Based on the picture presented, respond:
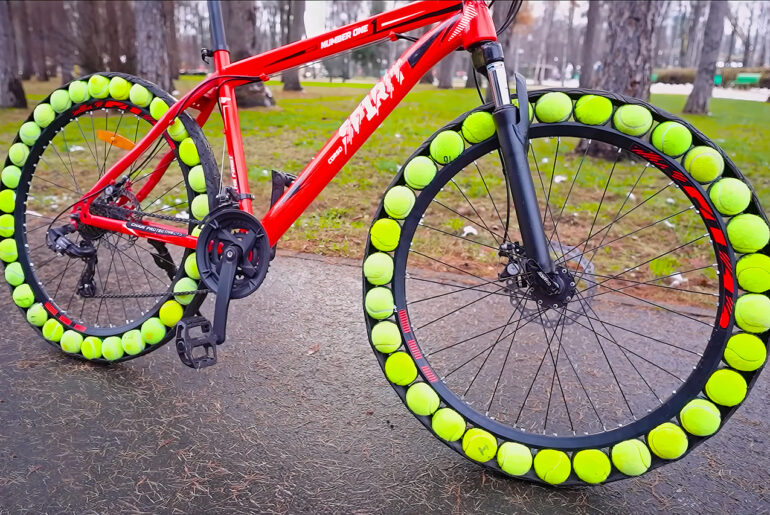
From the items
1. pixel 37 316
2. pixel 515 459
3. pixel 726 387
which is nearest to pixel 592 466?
pixel 515 459

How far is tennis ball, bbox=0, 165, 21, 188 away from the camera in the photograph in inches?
111

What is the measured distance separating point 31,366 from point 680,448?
2.70m

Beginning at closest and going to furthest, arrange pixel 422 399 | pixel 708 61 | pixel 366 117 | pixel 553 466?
1. pixel 553 466
2. pixel 422 399
3. pixel 366 117
4. pixel 708 61

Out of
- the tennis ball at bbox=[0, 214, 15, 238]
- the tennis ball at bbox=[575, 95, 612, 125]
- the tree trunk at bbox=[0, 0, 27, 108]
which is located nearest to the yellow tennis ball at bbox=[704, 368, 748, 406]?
the tennis ball at bbox=[575, 95, 612, 125]

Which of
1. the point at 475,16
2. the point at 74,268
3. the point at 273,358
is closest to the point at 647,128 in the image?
the point at 475,16

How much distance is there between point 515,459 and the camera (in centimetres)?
195

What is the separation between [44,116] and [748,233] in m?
3.00

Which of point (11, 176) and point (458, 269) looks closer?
point (458, 269)

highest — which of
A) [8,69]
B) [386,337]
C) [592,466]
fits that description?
[8,69]

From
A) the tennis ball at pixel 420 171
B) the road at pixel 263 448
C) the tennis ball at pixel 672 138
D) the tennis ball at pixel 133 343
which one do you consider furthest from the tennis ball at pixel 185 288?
the tennis ball at pixel 672 138

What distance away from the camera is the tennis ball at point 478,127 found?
1949mm

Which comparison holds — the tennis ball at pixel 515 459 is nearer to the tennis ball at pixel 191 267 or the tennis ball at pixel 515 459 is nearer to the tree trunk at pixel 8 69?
the tennis ball at pixel 191 267

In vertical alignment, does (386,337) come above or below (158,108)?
below

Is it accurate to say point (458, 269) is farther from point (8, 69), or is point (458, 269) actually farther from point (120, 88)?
point (8, 69)
